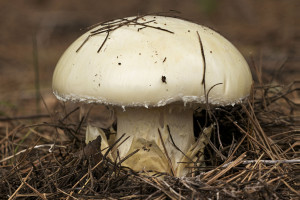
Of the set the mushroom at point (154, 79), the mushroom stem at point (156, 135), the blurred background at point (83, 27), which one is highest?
the blurred background at point (83, 27)

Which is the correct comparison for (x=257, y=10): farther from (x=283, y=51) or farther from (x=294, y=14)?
(x=283, y=51)

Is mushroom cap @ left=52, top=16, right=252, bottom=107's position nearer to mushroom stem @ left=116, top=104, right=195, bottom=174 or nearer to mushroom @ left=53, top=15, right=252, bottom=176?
mushroom @ left=53, top=15, right=252, bottom=176

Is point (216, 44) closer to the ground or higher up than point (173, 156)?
higher up

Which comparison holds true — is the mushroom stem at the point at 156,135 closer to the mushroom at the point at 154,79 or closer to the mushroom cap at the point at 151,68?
the mushroom at the point at 154,79

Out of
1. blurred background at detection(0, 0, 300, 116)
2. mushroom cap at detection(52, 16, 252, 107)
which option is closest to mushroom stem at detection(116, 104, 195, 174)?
mushroom cap at detection(52, 16, 252, 107)

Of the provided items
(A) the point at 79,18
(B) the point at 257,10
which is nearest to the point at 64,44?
(A) the point at 79,18

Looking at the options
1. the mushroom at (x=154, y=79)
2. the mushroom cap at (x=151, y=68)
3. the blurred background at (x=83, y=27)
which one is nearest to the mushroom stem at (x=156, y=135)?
the mushroom at (x=154, y=79)
